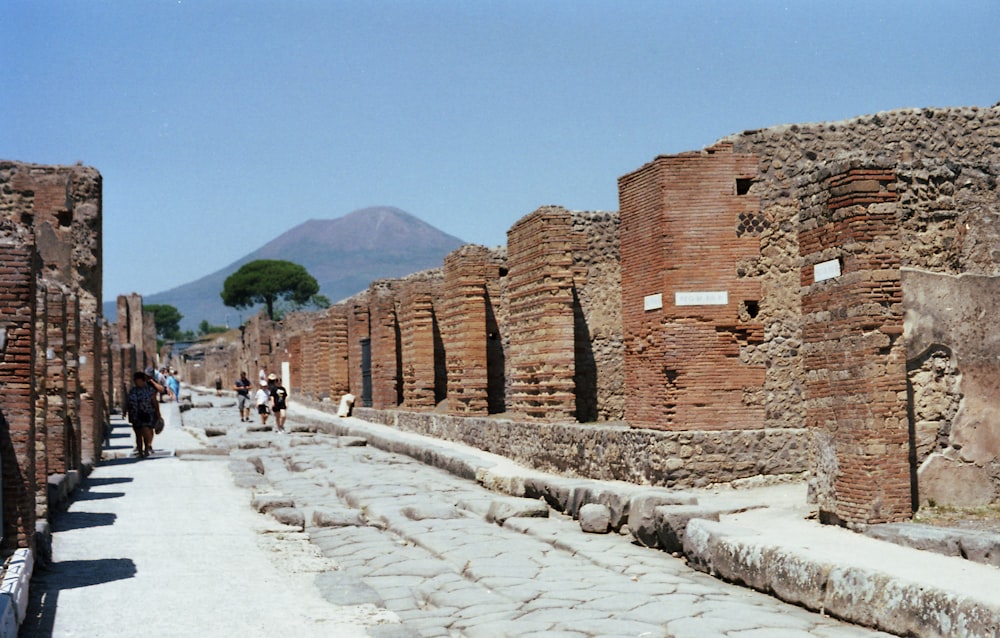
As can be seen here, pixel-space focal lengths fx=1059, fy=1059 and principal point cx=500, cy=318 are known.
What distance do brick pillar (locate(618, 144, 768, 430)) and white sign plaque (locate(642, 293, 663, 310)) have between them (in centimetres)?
2

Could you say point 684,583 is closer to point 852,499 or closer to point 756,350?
point 852,499

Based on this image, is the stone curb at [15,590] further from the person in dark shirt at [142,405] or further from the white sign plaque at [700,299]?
the person in dark shirt at [142,405]

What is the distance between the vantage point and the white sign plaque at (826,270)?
24.5ft

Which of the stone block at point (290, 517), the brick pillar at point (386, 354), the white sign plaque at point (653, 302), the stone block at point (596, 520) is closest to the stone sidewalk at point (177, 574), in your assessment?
the stone block at point (290, 517)

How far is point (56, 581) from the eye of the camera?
623 centimetres

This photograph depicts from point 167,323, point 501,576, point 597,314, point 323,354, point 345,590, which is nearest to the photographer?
point 345,590

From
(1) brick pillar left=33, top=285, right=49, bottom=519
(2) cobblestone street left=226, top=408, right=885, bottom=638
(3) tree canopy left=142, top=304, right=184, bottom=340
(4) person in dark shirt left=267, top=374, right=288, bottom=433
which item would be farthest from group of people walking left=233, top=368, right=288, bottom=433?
(3) tree canopy left=142, top=304, right=184, bottom=340

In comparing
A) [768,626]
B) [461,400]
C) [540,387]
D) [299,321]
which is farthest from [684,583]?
[299,321]

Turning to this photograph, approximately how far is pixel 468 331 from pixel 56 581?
10151 mm

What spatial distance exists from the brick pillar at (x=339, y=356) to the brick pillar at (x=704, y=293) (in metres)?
16.4

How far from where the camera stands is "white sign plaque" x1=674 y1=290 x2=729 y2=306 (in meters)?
10.0

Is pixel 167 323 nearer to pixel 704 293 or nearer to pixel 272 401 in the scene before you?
pixel 272 401

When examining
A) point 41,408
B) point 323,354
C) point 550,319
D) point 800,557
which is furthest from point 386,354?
point 800,557

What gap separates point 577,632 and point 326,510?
4399 millimetres
